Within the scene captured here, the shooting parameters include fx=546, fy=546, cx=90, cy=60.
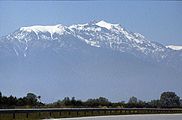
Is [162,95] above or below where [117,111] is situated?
above

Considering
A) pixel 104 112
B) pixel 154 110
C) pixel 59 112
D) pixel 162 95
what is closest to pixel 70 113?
pixel 59 112

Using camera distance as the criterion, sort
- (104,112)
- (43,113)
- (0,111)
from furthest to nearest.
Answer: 1. (104,112)
2. (43,113)
3. (0,111)

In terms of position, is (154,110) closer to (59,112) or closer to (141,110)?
(141,110)

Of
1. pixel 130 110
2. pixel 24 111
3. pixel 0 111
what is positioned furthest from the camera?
pixel 130 110

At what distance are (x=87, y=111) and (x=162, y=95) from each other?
11433cm

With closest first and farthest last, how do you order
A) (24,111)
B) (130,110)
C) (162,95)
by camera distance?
1. (24,111)
2. (130,110)
3. (162,95)

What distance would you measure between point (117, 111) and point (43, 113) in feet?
59.0

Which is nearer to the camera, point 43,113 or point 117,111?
point 43,113

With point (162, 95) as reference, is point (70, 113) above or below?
below

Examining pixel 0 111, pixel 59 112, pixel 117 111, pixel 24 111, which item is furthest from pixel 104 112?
pixel 0 111

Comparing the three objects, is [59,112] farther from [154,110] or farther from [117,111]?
[154,110]

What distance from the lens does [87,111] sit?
6128 cm

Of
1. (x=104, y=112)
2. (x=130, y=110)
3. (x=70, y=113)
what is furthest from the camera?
(x=130, y=110)

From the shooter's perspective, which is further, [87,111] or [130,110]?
[130,110]
